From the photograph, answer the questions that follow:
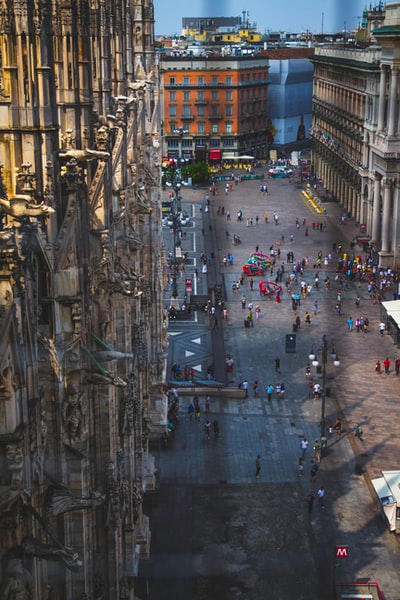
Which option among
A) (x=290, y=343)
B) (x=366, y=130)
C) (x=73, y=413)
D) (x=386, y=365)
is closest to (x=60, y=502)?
(x=73, y=413)

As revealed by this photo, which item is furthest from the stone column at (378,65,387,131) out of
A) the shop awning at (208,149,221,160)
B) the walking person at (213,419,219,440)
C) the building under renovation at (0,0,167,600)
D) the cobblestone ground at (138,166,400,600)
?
the building under renovation at (0,0,167,600)

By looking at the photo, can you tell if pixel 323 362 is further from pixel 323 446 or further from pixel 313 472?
pixel 313 472

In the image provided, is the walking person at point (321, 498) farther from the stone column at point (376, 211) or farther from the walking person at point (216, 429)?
the stone column at point (376, 211)

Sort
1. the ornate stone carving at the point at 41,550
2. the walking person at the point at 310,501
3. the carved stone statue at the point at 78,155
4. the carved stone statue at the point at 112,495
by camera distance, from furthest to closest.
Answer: the walking person at the point at 310,501 < the carved stone statue at the point at 112,495 < the carved stone statue at the point at 78,155 < the ornate stone carving at the point at 41,550

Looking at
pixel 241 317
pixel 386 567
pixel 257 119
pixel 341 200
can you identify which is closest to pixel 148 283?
pixel 386 567

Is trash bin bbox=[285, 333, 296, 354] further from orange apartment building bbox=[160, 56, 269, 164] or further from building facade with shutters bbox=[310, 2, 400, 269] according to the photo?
orange apartment building bbox=[160, 56, 269, 164]

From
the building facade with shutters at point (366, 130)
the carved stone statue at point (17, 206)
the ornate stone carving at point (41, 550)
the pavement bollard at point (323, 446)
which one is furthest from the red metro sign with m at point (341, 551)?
the building facade with shutters at point (366, 130)
